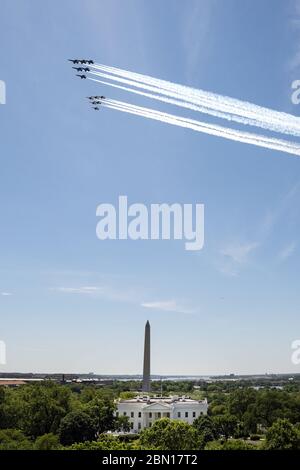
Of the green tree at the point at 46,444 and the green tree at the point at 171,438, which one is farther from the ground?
the green tree at the point at 171,438

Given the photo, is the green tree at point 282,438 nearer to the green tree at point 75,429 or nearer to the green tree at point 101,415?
the green tree at point 75,429

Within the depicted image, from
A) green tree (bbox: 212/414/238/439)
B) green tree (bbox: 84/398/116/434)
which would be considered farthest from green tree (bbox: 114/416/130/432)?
green tree (bbox: 212/414/238/439)

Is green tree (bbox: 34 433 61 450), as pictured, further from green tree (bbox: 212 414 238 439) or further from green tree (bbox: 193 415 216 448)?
green tree (bbox: 212 414 238 439)

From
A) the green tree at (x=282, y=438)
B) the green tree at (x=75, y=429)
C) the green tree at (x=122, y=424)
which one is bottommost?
the green tree at (x=122, y=424)

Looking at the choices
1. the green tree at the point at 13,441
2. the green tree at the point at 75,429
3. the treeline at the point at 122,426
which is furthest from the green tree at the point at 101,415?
the green tree at the point at 13,441

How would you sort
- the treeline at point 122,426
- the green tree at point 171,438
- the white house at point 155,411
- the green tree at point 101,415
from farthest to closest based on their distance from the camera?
the white house at point 155,411, the green tree at point 101,415, the treeline at point 122,426, the green tree at point 171,438

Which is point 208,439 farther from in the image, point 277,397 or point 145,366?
point 145,366

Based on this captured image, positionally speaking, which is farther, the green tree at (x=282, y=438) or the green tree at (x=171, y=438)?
the green tree at (x=282, y=438)
